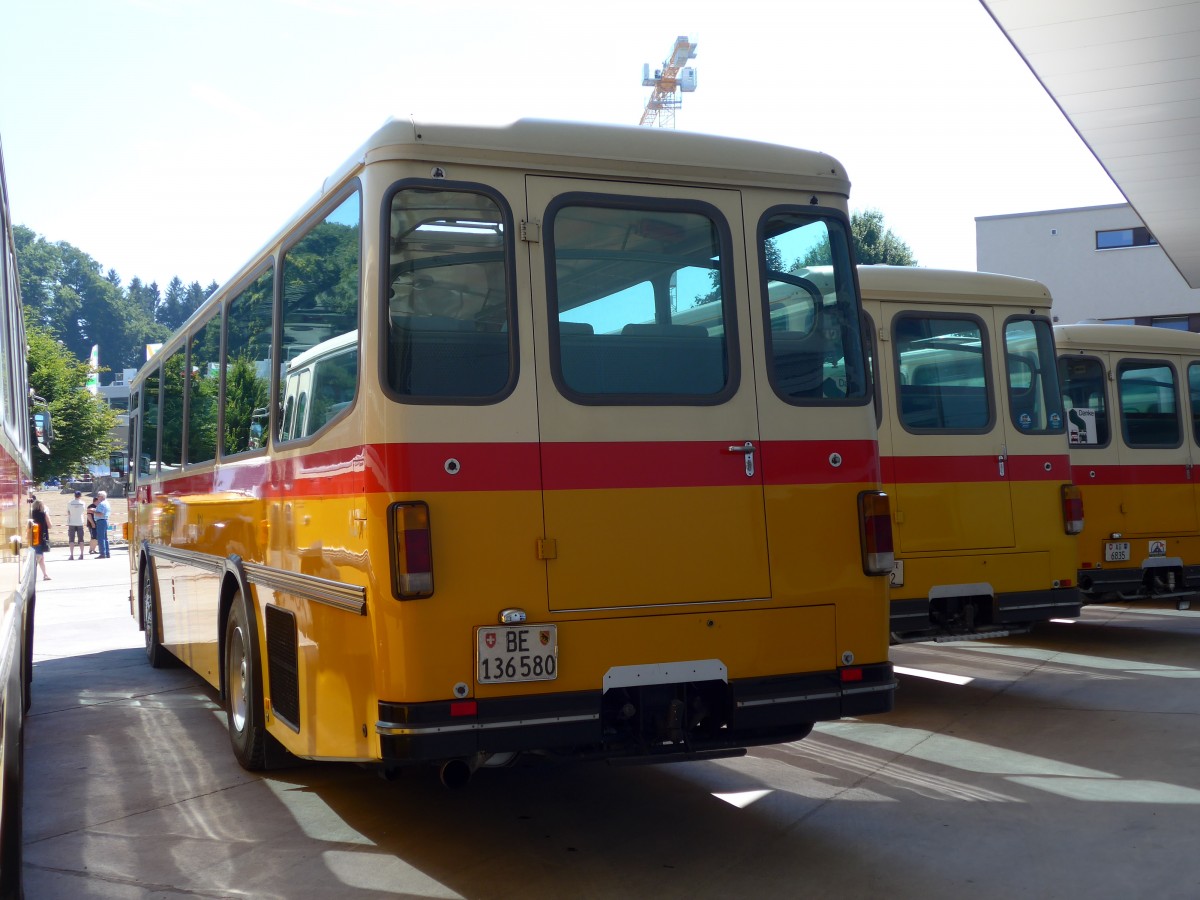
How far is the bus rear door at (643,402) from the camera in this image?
16.5 feet

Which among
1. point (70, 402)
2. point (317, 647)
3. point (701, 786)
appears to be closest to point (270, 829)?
point (317, 647)

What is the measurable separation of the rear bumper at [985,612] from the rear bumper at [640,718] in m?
3.35

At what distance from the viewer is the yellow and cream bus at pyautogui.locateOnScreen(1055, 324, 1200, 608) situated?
12016 mm

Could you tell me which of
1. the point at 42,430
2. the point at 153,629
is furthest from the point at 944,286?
the point at 42,430

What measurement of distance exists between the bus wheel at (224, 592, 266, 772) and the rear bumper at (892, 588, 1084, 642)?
4.59 metres

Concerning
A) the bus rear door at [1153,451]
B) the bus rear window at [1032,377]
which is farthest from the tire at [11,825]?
the bus rear door at [1153,451]

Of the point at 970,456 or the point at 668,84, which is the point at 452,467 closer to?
the point at 970,456

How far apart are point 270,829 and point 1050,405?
6.88 m

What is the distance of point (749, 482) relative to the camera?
530cm

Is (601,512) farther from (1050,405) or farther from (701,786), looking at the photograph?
(1050,405)

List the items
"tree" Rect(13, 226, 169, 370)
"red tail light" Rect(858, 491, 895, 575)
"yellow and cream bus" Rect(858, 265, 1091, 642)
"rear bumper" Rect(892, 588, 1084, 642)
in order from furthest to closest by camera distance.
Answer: "tree" Rect(13, 226, 169, 370)
"yellow and cream bus" Rect(858, 265, 1091, 642)
"rear bumper" Rect(892, 588, 1084, 642)
"red tail light" Rect(858, 491, 895, 575)

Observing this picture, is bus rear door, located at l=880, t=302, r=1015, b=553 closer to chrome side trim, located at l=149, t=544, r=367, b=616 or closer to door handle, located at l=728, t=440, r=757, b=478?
door handle, located at l=728, t=440, r=757, b=478

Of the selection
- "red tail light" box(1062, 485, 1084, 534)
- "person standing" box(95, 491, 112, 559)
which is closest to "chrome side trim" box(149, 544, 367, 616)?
"red tail light" box(1062, 485, 1084, 534)

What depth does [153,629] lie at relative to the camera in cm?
1123
